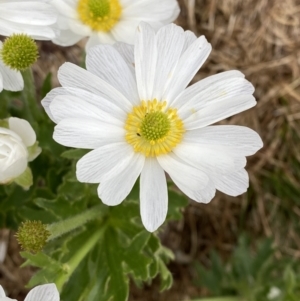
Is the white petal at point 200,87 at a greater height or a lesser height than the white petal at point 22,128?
greater

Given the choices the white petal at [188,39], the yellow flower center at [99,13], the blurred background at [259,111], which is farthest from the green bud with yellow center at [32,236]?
the blurred background at [259,111]

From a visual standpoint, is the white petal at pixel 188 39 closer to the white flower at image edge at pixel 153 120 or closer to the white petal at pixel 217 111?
the white flower at image edge at pixel 153 120

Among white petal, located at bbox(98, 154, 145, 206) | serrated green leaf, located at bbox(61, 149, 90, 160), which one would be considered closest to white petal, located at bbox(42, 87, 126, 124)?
white petal, located at bbox(98, 154, 145, 206)

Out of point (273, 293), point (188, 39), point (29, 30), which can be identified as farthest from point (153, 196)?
point (273, 293)

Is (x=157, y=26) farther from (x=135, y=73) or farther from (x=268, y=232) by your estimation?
(x=268, y=232)

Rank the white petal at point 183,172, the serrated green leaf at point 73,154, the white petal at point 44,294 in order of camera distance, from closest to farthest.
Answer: the white petal at point 44,294 → the white petal at point 183,172 → the serrated green leaf at point 73,154

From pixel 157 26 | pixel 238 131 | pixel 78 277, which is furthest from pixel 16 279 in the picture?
Answer: pixel 238 131

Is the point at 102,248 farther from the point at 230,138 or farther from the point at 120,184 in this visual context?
the point at 230,138
